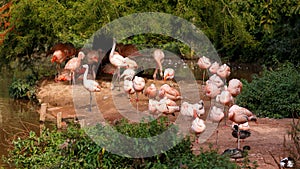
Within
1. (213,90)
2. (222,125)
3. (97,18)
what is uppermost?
(97,18)

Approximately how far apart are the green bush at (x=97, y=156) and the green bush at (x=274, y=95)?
3693mm

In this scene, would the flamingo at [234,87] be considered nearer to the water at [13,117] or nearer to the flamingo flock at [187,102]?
the flamingo flock at [187,102]

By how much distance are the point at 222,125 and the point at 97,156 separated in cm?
322

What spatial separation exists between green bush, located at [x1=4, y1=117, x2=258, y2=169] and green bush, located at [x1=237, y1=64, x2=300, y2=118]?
369cm

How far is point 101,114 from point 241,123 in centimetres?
406

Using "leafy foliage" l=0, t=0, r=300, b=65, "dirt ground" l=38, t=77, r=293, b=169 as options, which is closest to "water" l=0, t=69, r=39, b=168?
"dirt ground" l=38, t=77, r=293, b=169

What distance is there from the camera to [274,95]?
10.0 metres

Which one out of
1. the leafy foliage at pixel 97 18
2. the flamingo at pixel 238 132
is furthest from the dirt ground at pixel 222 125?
the leafy foliage at pixel 97 18

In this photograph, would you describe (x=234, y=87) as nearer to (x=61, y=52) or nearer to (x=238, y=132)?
(x=238, y=132)

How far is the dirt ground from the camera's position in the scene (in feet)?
23.1

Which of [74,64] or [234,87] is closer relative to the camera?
[234,87]

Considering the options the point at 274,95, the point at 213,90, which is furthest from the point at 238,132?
the point at 274,95

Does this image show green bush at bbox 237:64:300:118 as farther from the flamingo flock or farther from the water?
the water

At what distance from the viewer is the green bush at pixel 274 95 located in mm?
9727
